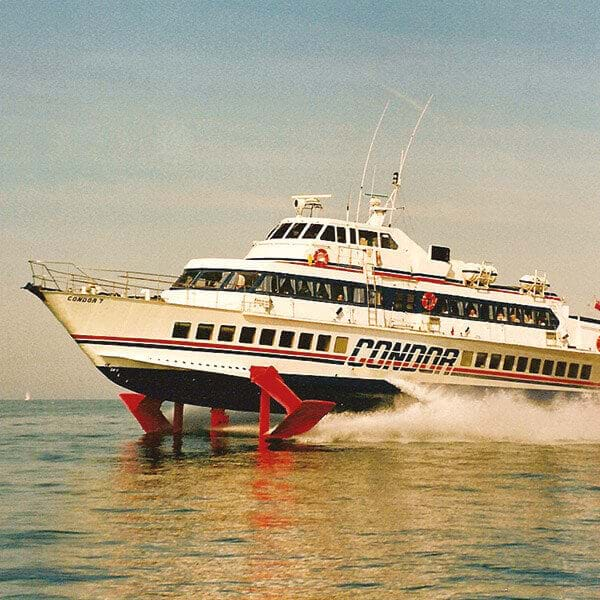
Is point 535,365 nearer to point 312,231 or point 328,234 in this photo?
point 328,234

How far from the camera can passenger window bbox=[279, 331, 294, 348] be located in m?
37.6

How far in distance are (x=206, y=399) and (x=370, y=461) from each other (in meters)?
7.97

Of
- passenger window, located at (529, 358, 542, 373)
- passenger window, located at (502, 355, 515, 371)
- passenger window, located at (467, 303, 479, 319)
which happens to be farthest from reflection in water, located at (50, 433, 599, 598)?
passenger window, located at (529, 358, 542, 373)

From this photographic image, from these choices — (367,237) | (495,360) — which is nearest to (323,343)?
(367,237)

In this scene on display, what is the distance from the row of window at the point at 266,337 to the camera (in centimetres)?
3641

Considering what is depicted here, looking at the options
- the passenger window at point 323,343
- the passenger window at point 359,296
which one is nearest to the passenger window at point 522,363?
the passenger window at point 359,296

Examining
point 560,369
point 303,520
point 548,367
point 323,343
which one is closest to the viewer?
point 303,520

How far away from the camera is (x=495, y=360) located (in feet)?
140

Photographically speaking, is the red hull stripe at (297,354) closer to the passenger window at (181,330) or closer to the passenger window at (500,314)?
the passenger window at (181,330)

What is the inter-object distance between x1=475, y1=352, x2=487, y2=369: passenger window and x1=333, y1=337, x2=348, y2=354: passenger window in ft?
21.0

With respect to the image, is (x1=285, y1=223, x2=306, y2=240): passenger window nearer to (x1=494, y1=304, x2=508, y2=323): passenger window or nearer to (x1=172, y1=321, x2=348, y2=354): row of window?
(x1=172, y1=321, x2=348, y2=354): row of window

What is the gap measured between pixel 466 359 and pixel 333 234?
25.1 feet

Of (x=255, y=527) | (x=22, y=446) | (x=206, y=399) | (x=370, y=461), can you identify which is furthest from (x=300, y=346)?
(x=255, y=527)

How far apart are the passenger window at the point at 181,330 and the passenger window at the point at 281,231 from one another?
250 inches
